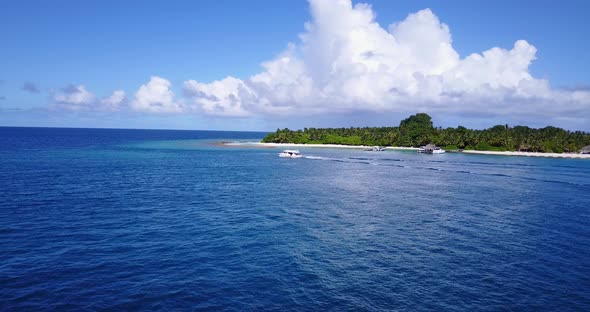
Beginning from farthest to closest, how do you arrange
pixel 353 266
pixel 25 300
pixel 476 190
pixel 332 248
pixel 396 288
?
pixel 476 190, pixel 332 248, pixel 353 266, pixel 396 288, pixel 25 300

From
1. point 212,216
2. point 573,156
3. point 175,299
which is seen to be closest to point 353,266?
point 175,299

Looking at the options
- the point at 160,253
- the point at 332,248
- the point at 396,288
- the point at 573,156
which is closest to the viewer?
the point at 396,288

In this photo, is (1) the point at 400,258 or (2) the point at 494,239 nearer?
(1) the point at 400,258

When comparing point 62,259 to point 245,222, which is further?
point 245,222

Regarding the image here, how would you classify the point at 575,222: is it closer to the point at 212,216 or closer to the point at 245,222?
the point at 245,222

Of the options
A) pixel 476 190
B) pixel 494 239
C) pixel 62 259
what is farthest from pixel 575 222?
pixel 62 259

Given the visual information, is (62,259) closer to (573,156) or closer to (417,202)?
(417,202)
